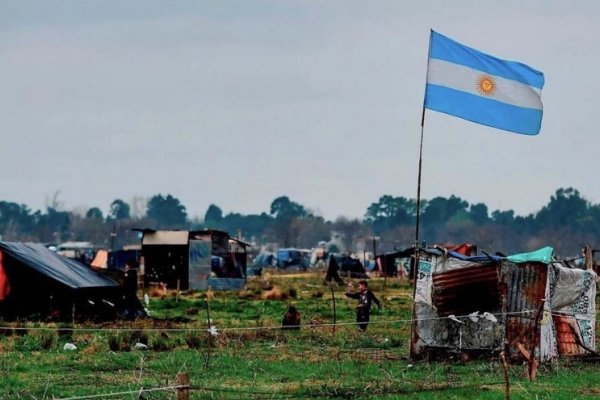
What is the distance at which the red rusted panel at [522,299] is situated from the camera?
64.4 ft

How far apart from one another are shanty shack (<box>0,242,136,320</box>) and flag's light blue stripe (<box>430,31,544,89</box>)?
10785 millimetres

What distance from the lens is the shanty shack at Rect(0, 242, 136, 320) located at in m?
27.5

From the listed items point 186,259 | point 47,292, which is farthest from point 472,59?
point 186,259

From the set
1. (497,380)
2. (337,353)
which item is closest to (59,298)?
(337,353)

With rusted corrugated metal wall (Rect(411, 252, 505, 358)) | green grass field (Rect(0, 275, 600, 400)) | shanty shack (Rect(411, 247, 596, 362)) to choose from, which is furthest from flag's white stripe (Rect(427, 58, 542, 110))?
green grass field (Rect(0, 275, 600, 400))

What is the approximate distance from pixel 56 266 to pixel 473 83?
40.9 feet

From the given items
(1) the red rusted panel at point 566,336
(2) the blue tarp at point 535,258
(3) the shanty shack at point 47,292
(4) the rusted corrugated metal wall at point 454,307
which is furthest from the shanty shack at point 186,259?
(2) the blue tarp at point 535,258

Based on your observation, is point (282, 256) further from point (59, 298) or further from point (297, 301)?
point (59, 298)

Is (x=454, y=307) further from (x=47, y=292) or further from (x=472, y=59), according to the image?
(x=47, y=292)

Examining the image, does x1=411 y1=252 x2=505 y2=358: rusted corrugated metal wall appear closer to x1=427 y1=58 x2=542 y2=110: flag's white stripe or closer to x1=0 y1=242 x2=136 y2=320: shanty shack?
x1=427 y1=58 x2=542 y2=110: flag's white stripe

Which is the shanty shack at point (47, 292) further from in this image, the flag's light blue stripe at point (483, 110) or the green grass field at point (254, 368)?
the flag's light blue stripe at point (483, 110)

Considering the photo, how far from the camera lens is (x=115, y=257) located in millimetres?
75062

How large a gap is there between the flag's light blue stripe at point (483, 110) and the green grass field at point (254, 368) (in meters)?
3.92

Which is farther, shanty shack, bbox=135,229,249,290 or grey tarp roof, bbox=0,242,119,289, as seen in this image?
shanty shack, bbox=135,229,249,290
